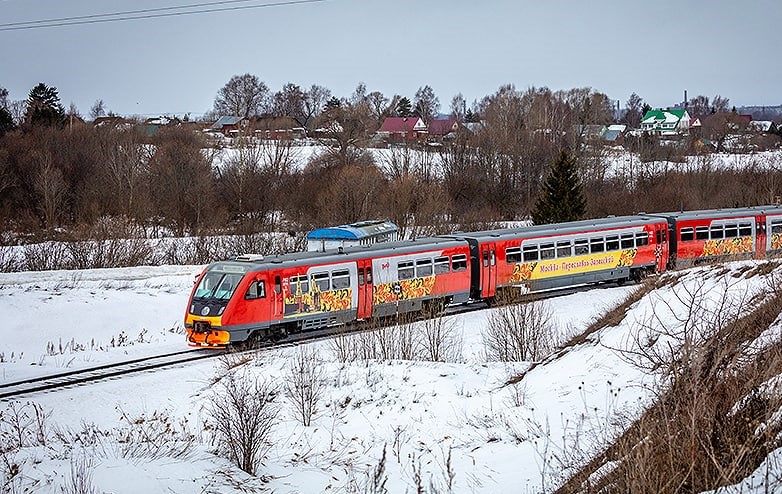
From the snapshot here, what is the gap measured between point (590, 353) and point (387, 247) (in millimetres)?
10889

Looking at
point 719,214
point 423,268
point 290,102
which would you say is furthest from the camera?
point 290,102

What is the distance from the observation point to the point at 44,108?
75562mm

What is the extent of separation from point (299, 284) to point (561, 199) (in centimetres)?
2788

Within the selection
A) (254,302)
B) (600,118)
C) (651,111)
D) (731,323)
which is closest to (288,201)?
(254,302)

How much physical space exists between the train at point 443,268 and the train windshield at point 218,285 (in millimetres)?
34

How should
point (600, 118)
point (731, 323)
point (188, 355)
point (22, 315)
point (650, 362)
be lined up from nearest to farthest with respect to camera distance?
point (731, 323) < point (650, 362) < point (188, 355) < point (22, 315) < point (600, 118)

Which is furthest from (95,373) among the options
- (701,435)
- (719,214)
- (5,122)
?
(5,122)

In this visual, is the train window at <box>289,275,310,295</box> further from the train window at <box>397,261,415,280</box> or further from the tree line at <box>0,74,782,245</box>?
the tree line at <box>0,74,782,245</box>

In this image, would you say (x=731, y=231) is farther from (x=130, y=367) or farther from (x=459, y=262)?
(x=130, y=367)

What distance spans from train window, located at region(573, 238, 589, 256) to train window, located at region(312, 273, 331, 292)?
11124 millimetres

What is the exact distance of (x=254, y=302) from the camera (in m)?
21.7

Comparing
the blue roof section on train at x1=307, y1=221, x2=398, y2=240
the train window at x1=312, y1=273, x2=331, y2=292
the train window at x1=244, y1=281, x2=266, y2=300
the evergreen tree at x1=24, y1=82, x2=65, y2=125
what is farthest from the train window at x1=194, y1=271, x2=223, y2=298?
the evergreen tree at x1=24, y1=82, x2=65, y2=125

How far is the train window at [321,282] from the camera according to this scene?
23.1m

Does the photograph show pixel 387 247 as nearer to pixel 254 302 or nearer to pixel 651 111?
pixel 254 302
